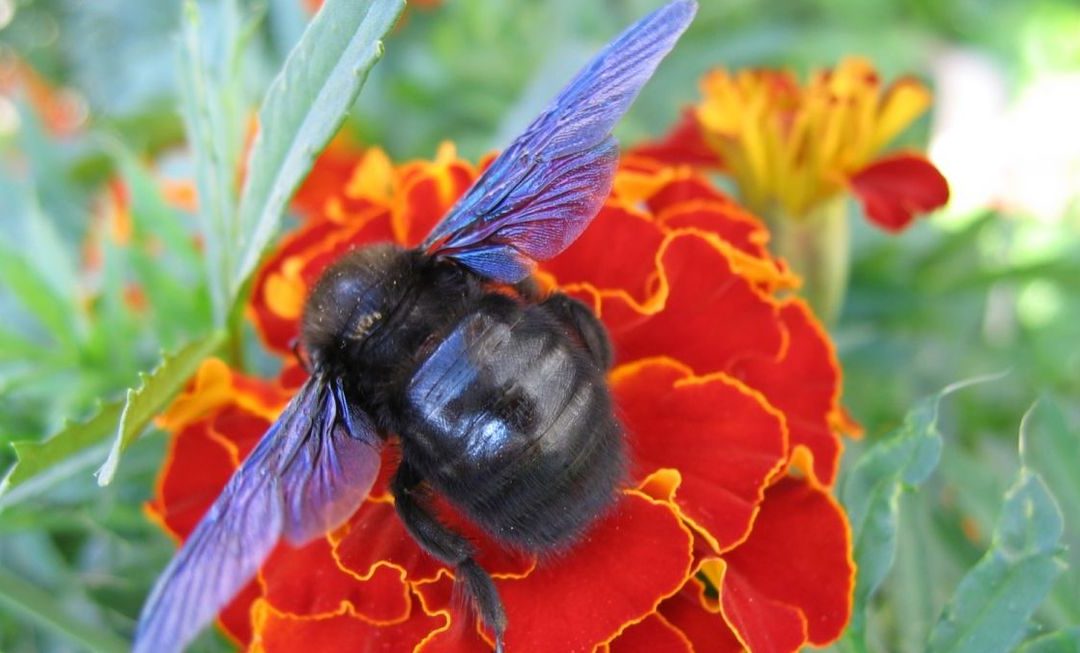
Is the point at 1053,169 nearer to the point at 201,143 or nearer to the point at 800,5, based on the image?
the point at 800,5

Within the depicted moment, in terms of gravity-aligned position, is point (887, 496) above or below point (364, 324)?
below

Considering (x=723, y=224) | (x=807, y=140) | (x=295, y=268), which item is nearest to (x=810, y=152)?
(x=807, y=140)

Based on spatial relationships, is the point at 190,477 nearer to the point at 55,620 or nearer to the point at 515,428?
the point at 55,620

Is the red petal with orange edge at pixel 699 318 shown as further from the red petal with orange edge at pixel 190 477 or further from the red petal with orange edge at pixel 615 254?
the red petal with orange edge at pixel 190 477

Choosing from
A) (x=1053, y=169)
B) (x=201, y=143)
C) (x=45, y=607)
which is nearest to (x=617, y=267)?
(x=201, y=143)

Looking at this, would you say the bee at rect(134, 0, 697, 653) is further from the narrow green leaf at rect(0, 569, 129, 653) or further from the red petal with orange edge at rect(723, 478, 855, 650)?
the narrow green leaf at rect(0, 569, 129, 653)

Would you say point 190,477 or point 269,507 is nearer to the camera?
point 269,507

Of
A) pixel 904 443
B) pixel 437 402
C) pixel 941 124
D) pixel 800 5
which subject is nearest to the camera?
pixel 437 402
